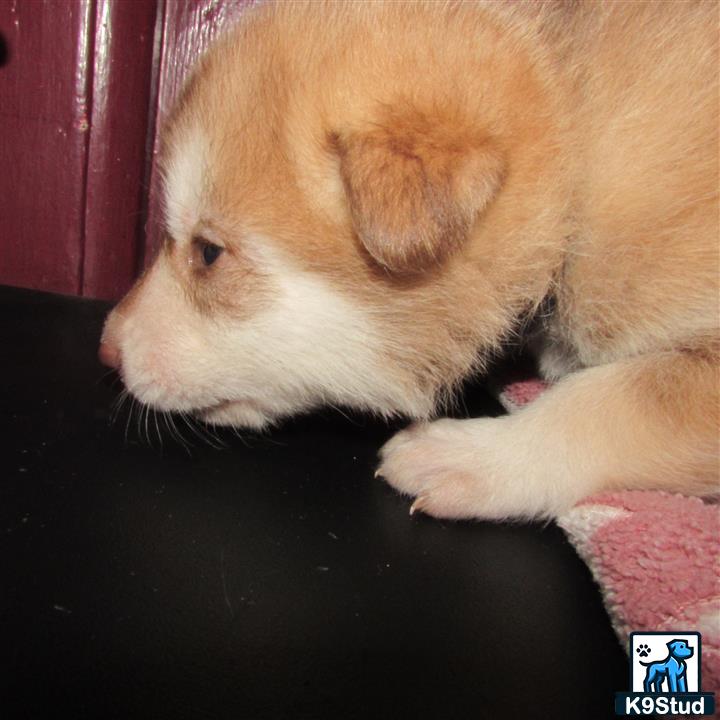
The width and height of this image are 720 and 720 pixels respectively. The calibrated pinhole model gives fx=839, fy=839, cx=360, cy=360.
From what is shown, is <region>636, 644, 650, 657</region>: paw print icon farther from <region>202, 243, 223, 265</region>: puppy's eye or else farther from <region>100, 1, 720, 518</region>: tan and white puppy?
<region>202, 243, 223, 265</region>: puppy's eye

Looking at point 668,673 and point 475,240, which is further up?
point 475,240

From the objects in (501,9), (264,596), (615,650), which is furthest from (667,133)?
(264,596)

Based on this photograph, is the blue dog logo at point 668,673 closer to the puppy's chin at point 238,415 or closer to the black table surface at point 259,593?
the black table surface at point 259,593

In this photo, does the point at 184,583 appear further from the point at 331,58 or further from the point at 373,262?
the point at 331,58

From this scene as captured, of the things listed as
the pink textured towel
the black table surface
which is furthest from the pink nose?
the pink textured towel

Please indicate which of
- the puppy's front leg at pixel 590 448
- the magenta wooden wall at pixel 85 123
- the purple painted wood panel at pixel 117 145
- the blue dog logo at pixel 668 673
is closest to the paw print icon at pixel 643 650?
the blue dog logo at pixel 668 673

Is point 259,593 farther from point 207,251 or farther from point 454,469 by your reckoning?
point 207,251

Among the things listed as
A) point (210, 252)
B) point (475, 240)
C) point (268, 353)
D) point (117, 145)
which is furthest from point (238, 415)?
point (117, 145)
